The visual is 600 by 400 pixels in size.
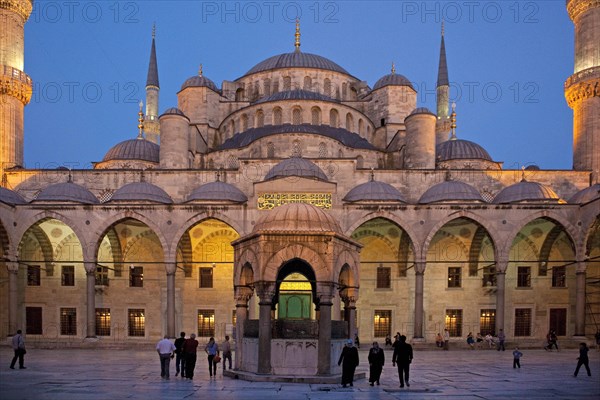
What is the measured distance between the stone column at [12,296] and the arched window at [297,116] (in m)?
13.7

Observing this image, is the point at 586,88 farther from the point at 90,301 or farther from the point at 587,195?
the point at 90,301

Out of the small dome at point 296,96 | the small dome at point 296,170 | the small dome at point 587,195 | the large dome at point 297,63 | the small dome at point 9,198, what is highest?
the large dome at point 297,63

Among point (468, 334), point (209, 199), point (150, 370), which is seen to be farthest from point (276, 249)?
point (468, 334)

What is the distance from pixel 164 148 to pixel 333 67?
473 inches

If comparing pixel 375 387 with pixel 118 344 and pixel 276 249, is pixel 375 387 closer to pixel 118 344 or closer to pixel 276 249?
pixel 276 249

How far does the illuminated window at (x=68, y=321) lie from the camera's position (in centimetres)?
2541

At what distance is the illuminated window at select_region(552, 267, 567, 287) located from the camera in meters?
25.3

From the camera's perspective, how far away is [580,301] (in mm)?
22375

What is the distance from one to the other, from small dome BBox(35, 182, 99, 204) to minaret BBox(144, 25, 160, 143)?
16007mm

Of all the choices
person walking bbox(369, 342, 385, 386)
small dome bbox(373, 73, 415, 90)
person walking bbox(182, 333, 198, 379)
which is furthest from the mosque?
person walking bbox(369, 342, 385, 386)

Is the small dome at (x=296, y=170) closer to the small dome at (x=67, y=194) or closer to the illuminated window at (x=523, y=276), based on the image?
the small dome at (x=67, y=194)

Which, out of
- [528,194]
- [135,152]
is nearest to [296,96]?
[135,152]

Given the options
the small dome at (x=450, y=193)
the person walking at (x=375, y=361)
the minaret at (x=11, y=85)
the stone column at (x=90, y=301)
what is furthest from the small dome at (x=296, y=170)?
the person walking at (x=375, y=361)

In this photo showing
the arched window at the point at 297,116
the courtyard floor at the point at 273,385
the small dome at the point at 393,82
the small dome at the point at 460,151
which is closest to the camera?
the courtyard floor at the point at 273,385
